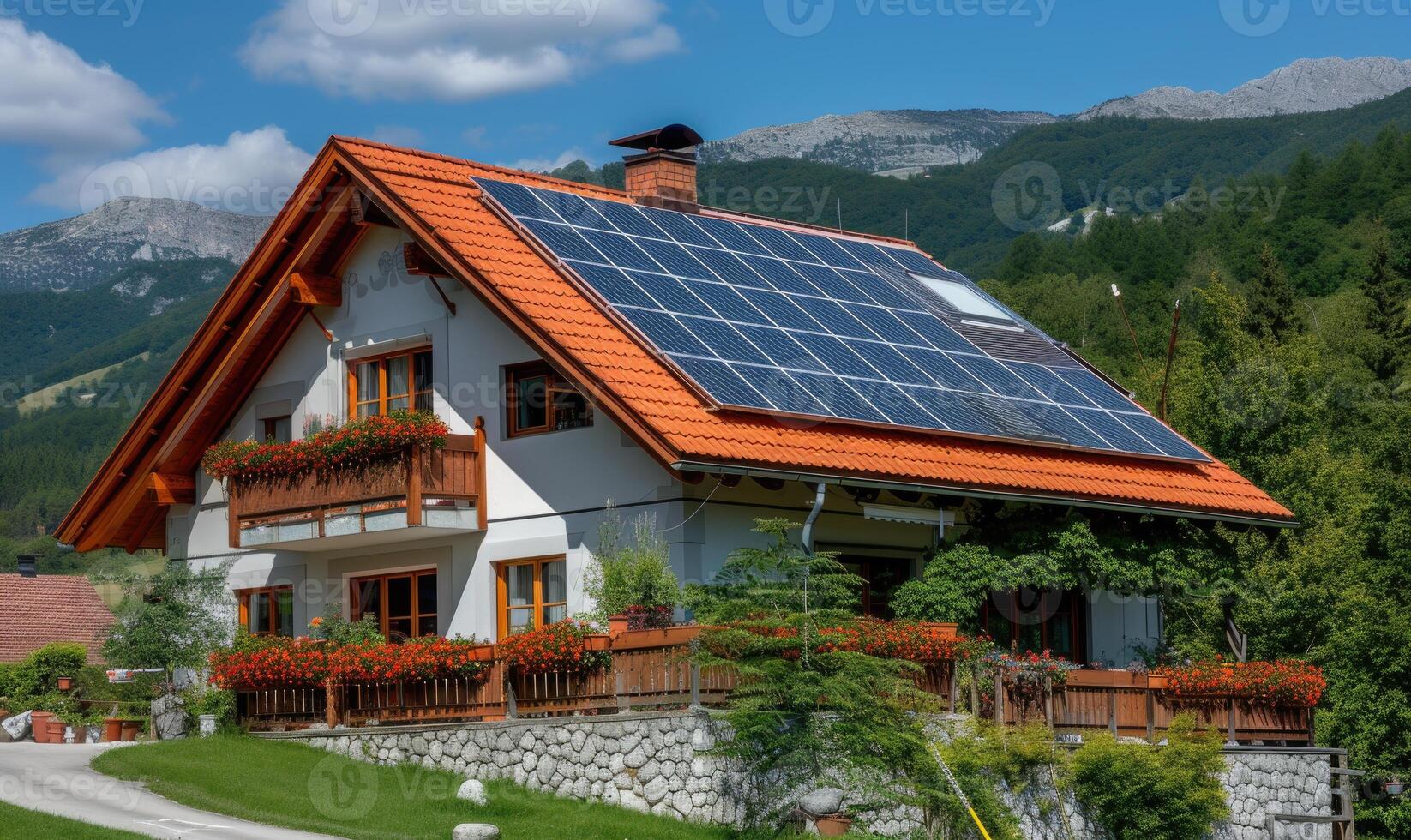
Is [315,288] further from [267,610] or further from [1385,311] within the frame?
[1385,311]

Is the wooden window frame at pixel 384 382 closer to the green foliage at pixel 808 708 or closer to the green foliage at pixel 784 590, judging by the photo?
the green foliage at pixel 784 590

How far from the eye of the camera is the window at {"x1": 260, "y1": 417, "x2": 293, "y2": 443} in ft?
95.7

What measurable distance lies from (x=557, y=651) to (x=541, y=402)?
490 cm

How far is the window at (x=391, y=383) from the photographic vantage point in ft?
87.0

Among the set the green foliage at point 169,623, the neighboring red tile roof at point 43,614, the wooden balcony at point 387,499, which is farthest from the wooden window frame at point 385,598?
the neighboring red tile roof at point 43,614

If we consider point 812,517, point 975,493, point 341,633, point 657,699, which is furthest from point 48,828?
point 975,493

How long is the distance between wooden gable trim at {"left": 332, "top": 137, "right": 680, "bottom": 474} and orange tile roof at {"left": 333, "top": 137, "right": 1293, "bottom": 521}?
7cm

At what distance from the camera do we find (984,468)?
23.9m

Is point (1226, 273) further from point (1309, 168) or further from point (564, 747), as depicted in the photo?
point (564, 747)

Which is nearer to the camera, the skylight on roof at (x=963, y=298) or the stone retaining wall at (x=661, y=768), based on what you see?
the stone retaining wall at (x=661, y=768)

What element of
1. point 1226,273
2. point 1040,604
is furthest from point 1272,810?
point 1226,273

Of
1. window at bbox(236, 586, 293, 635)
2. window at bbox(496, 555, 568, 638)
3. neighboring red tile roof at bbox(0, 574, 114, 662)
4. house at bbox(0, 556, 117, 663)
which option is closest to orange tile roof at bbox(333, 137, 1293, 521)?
window at bbox(496, 555, 568, 638)

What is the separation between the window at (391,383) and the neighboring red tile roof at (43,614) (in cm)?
2946

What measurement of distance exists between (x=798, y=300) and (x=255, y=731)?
1088 centimetres
